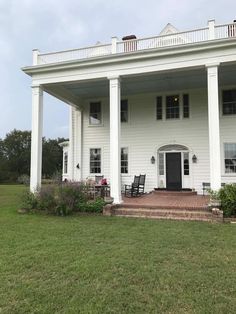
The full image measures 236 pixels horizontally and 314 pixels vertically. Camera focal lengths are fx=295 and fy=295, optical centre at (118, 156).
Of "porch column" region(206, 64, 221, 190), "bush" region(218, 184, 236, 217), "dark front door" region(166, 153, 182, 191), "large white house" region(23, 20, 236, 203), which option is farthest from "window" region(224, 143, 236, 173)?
"bush" region(218, 184, 236, 217)

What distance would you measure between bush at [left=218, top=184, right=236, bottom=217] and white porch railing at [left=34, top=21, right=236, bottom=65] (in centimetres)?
545

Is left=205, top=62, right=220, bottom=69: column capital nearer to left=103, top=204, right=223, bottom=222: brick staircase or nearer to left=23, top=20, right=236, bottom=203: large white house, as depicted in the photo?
left=23, top=20, right=236, bottom=203: large white house

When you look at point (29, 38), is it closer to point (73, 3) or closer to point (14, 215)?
point (73, 3)

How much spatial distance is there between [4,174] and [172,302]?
168 feet

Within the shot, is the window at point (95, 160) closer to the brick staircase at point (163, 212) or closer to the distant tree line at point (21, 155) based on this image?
the brick staircase at point (163, 212)

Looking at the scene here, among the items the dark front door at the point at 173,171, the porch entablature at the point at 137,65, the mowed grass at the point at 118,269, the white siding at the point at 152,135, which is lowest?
the mowed grass at the point at 118,269

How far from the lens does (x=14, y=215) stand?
33.8ft

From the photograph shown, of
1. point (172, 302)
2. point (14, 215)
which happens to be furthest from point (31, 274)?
point (14, 215)

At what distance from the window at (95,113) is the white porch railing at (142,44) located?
172 inches

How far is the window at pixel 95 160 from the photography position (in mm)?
16344

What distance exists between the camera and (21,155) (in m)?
57.0

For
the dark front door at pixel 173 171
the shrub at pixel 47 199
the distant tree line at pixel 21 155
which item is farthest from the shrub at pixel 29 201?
the distant tree line at pixel 21 155

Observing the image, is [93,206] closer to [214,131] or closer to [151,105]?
[214,131]

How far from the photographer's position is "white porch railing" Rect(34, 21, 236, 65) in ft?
35.4
